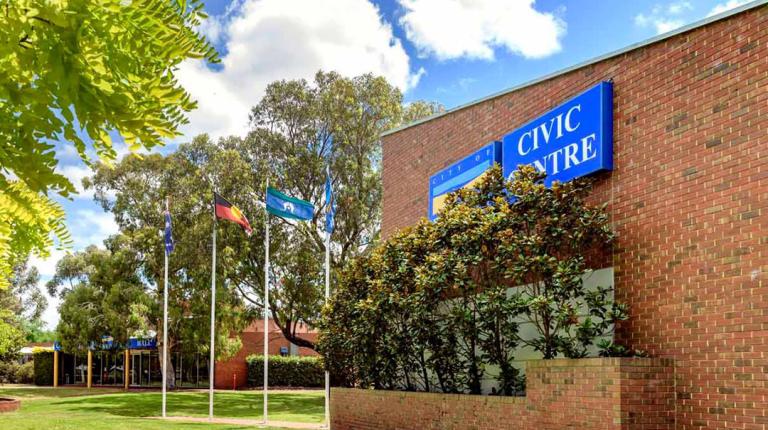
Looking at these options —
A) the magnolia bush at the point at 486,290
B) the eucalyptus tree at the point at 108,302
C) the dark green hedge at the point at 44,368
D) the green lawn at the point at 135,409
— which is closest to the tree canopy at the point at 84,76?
the magnolia bush at the point at 486,290

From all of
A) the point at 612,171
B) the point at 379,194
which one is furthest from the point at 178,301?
the point at 612,171

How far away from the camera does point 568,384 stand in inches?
453

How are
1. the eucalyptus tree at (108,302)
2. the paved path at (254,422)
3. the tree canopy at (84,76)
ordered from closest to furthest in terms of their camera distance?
1. the tree canopy at (84,76)
2. the paved path at (254,422)
3. the eucalyptus tree at (108,302)

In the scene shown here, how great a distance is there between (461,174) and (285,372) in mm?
33663

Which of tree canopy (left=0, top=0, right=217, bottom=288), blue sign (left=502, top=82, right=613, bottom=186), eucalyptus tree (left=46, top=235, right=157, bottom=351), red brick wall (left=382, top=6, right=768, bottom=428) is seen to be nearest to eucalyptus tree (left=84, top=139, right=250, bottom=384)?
eucalyptus tree (left=46, top=235, right=157, bottom=351)

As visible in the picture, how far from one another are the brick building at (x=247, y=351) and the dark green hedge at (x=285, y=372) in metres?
0.59

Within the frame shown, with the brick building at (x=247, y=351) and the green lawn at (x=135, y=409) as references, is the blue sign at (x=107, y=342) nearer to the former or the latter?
the green lawn at (x=135, y=409)

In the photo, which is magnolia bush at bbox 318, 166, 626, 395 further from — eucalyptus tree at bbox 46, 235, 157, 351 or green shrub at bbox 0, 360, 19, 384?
green shrub at bbox 0, 360, 19, 384

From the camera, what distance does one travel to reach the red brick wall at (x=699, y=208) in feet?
33.0

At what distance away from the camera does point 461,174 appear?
58.4 feet

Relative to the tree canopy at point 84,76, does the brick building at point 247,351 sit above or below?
below

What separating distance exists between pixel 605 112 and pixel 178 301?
110 ft

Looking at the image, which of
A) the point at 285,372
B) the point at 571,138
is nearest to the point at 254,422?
the point at 571,138

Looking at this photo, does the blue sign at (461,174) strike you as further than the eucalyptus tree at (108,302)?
No
